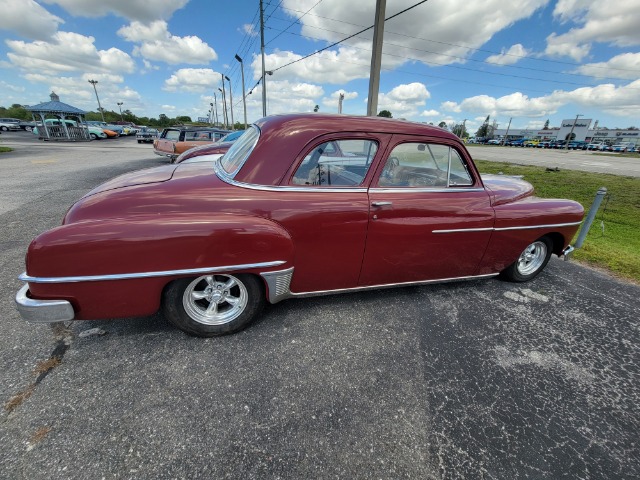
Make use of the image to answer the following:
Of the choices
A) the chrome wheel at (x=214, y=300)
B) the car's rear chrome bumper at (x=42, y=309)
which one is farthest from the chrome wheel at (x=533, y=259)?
the car's rear chrome bumper at (x=42, y=309)

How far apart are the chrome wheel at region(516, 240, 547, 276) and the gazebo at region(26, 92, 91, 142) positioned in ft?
97.4

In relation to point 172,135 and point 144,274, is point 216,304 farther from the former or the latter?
point 172,135

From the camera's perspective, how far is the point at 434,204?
8.55 ft

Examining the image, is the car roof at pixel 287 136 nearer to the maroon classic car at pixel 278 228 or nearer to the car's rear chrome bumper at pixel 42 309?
the maroon classic car at pixel 278 228

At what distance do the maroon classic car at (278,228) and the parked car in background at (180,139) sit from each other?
1046cm

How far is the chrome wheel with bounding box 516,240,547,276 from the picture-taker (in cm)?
343

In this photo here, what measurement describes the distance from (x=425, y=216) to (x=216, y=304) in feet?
6.04

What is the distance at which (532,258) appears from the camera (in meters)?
3.52

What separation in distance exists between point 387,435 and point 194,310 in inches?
61.4


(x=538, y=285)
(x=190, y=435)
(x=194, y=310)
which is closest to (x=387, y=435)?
(x=190, y=435)

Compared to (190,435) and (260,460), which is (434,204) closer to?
(260,460)

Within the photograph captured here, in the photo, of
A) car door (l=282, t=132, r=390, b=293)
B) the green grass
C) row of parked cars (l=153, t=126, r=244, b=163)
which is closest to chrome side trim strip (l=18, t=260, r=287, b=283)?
car door (l=282, t=132, r=390, b=293)

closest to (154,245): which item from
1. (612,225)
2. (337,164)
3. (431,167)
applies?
(337,164)

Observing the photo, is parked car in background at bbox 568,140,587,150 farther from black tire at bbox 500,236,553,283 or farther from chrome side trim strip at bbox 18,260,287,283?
chrome side trim strip at bbox 18,260,287,283
